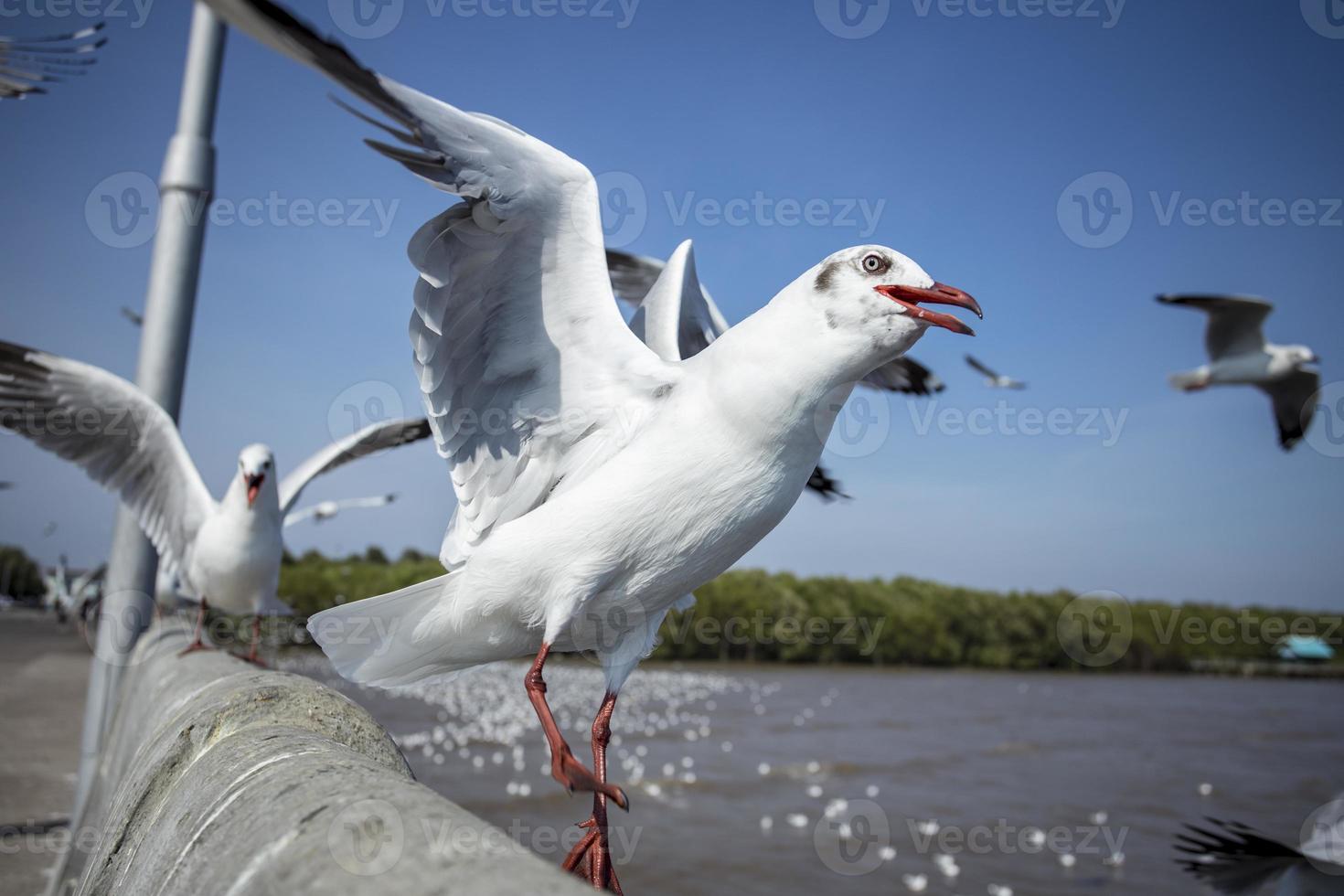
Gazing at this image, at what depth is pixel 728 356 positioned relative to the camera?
2543 millimetres

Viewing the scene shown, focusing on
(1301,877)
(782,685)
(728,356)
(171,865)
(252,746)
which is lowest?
(782,685)

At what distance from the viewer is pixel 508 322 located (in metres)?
2.93

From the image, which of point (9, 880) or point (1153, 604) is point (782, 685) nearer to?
point (9, 880)

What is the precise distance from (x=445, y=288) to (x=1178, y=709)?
96.7 ft

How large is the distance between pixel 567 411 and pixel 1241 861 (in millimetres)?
3676

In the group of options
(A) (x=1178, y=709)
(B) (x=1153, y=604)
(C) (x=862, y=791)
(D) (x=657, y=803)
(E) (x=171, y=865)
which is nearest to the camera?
(E) (x=171, y=865)

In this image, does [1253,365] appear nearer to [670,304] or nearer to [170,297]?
[670,304]

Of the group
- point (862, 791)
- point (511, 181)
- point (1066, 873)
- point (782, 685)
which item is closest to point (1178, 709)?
point (782, 685)

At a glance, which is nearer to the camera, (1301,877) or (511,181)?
(511,181)

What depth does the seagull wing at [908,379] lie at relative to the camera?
437cm

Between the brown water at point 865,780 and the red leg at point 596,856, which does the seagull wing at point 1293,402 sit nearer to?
the brown water at point 865,780

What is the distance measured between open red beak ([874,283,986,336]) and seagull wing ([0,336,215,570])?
506 centimetres

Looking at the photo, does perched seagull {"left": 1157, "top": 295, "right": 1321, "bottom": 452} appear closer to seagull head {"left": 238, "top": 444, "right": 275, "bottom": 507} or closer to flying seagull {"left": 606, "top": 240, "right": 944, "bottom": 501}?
flying seagull {"left": 606, "top": 240, "right": 944, "bottom": 501}

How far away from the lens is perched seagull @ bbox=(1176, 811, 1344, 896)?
373 centimetres
